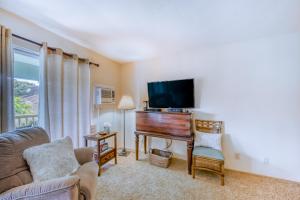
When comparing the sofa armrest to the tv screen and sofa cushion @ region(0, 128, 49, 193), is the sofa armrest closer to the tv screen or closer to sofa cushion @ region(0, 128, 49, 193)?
sofa cushion @ region(0, 128, 49, 193)

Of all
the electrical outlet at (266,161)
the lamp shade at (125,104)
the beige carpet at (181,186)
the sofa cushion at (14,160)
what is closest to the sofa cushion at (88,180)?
the sofa cushion at (14,160)

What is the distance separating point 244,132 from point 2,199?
3101mm

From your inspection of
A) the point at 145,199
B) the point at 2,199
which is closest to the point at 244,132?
the point at 145,199

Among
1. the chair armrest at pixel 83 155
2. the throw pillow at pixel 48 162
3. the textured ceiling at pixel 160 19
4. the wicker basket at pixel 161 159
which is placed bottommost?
the wicker basket at pixel 161 159

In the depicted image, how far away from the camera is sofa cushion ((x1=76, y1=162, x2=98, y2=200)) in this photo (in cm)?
124

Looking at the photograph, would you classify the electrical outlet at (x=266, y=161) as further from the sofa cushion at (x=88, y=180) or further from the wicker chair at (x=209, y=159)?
the sofa cushion at (x=88, y=180)

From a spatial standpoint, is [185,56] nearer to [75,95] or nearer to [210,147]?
[210,147]

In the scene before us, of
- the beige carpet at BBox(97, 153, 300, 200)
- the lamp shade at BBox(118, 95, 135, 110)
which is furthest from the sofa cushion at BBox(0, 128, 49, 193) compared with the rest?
the lamp shade at BBox(118, 95, 135, 110)

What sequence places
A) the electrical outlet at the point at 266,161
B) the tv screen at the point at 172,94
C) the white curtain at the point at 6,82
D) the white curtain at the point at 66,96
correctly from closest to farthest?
the white curtain at the point at 6,82, the white curtain at the point at 66,96, the electrical outlet at the point at 266,161, the tv screen at the point at 172,94

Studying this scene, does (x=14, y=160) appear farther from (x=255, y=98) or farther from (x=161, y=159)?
(x=255, y=98)

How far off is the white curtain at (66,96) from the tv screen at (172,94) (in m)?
1.35

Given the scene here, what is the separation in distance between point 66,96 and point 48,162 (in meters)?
1.23

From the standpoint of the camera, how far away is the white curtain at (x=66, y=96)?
206 cm

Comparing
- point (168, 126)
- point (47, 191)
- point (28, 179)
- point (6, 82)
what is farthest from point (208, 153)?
point (6, 82)
